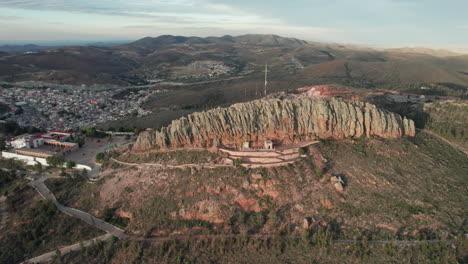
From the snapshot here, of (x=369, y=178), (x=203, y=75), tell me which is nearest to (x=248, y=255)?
(x=369, y=178)

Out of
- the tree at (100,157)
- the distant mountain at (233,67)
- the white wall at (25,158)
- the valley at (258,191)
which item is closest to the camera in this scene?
the valley at (258,191)

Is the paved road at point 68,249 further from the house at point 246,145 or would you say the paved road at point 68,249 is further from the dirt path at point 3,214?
the house at point 246,145

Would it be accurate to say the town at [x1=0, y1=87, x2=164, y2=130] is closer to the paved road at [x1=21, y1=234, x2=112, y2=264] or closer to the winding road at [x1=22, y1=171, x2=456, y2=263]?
the winding road at [x1=22, y1=171, x2=456, y2=263]

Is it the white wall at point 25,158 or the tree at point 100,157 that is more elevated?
the tree at point 100,157

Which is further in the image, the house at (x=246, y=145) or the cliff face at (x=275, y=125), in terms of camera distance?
the cliff face at (x=275, y=125)

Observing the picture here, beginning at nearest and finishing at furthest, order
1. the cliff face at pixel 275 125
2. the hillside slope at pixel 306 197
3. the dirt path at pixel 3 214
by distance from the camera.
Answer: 1. the hillside slope at pixel 306 197
2. the dirt path at pixel 3 214
3. the cliff face at pixel 275 125

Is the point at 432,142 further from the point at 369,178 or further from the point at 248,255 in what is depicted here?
the point at 248,255

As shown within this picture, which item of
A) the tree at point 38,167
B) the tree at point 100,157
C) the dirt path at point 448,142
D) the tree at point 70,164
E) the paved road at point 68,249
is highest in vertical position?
the dirt path at point 448,142

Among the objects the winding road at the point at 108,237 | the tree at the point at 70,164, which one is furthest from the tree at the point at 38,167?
the winding road at the point at 108,237
